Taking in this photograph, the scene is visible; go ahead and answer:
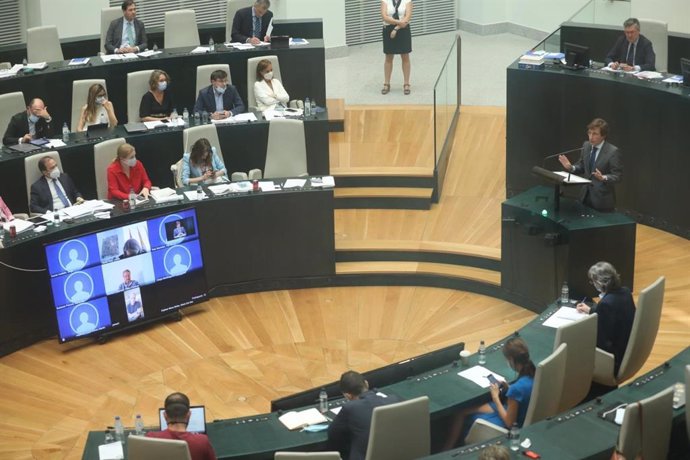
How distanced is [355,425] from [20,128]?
19.8 feet

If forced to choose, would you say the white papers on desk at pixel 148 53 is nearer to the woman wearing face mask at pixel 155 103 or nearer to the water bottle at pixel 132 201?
the woman wearing face mask at pixel 155 103

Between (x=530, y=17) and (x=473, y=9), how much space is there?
1.03 m

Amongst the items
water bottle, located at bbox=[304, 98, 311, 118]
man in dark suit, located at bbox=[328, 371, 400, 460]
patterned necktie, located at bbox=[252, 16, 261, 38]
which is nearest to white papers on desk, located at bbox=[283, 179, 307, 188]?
water bottle, located at bbox=[304, 98, 311, 118]

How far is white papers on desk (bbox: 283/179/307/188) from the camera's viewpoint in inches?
426

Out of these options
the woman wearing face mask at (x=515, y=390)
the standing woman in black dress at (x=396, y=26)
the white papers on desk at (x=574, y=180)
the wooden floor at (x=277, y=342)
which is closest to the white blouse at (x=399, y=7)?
the standing woman in black dress at (x=396, y=26)

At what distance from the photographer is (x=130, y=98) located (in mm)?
12297

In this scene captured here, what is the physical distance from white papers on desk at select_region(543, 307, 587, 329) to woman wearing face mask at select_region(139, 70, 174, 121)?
17.0 ft

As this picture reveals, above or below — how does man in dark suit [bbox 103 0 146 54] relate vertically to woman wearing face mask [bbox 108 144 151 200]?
above

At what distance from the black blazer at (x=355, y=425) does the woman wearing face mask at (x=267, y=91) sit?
5873 millimetres

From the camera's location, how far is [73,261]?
31.5 feet

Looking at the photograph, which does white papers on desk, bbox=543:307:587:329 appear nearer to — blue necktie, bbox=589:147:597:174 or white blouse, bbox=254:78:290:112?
blue necktie, bbox=589:147:597:174

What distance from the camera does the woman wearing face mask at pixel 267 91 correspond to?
12039 millimetres

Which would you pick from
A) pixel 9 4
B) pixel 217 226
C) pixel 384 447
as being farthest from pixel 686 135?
pixel 9 4

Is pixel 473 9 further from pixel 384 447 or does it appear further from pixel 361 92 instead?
pixel 384 447
